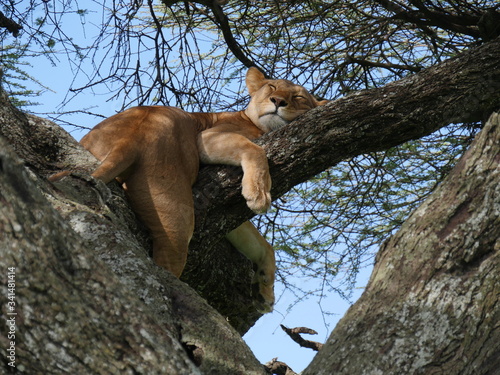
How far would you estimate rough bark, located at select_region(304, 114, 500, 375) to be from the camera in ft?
7.48

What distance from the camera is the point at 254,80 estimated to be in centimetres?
629

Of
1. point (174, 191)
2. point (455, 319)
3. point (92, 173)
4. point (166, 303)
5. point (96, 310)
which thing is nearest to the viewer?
point (96, 310)

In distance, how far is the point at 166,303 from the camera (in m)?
2.95

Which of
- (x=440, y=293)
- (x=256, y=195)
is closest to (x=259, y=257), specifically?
(x=256, y=195)

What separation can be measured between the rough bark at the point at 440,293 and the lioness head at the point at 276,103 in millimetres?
3285

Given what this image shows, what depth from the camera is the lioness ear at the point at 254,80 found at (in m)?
6.27

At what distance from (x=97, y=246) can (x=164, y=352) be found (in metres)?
1.14

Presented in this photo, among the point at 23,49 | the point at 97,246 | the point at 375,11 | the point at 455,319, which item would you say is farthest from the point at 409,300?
the point at 375,11

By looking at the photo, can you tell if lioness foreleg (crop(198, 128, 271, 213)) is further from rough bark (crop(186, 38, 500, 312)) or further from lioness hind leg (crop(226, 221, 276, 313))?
lioness hind leg (crop(226, 221, 276, 313))

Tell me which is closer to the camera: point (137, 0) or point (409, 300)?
point (409, 300)

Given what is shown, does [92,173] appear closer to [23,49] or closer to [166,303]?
[166,303]

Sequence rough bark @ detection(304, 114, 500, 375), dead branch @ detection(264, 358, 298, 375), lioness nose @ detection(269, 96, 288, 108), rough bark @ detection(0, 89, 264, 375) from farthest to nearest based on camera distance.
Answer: lioness nose @ detection(269, 96, 288, 108) < dead branch @ detection(264, 358, 298, 375) < rough bark @ detection(304, 114, 500, 375) < rough bark @ detection(0, 89, 264, 375)

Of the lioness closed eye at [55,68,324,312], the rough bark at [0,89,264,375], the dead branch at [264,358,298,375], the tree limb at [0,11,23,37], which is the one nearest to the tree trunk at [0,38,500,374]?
the rough bark at [0,89,264,375]

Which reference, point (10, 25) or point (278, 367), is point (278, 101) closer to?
point (10, 25)
